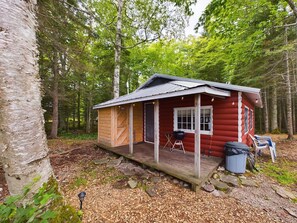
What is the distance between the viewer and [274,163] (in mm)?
4797

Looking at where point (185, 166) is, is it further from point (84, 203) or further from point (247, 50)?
point (247, 50)

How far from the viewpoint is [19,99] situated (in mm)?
1156

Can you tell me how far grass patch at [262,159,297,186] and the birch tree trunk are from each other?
513 cm

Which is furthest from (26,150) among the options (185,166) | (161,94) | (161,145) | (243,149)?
(161,145)

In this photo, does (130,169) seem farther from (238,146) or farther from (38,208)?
(38,208)

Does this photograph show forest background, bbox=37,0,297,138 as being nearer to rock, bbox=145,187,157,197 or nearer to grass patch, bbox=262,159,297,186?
rock, bbox=145,187,157,197

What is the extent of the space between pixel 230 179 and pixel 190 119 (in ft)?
8.26

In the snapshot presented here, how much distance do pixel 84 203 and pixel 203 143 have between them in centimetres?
414

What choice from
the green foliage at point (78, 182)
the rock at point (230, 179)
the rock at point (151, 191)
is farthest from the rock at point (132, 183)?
the rock at point (230, 179)

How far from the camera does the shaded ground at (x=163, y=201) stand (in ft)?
7.82

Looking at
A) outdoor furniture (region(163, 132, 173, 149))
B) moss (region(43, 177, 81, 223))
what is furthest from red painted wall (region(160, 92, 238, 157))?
moss (region(43, 177, 81, 223))

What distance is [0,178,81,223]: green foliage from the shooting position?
0.95 m

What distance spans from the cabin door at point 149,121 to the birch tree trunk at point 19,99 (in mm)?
5887

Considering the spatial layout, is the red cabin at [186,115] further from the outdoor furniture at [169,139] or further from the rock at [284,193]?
the rock at [284,193]
